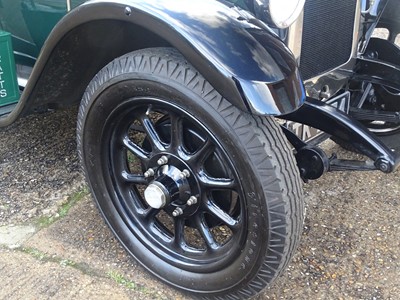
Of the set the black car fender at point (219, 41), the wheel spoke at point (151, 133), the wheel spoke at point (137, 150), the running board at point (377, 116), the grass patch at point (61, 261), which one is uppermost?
the black car fender at point (219, 41)

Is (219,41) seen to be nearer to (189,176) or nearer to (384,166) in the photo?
(189,176)

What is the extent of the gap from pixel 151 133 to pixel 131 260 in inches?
24.6

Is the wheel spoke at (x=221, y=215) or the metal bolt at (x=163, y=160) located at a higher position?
the metal bolt at (x=163, y=160)

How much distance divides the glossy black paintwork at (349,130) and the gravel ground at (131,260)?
57 cm

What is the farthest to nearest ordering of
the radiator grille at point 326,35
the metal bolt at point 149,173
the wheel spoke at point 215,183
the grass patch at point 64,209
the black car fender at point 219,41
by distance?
1. the grass patch at point 64,209
2. the radiator grille at point 326,35
3. the metal bolt at point 149,173
4. the wheel spoke at point 215,183
5. the black car fender at point 219,41

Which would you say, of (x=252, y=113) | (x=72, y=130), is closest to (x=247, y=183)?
(x=252, y=113)

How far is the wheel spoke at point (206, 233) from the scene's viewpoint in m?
2.06

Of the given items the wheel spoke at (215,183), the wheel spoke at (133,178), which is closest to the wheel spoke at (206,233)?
the wheel spoke at (215,183)

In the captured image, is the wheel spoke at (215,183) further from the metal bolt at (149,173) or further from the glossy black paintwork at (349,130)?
the glossy black paintwork at (349,130)

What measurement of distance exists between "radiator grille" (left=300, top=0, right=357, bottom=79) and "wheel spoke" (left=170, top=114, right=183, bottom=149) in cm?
72

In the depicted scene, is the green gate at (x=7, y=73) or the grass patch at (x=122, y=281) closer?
the grass patch at (x=122, y=281)

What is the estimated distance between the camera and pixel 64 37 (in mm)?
2098

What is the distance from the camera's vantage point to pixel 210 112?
1757 millimetres

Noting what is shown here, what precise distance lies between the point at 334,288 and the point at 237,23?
45.9 inches
